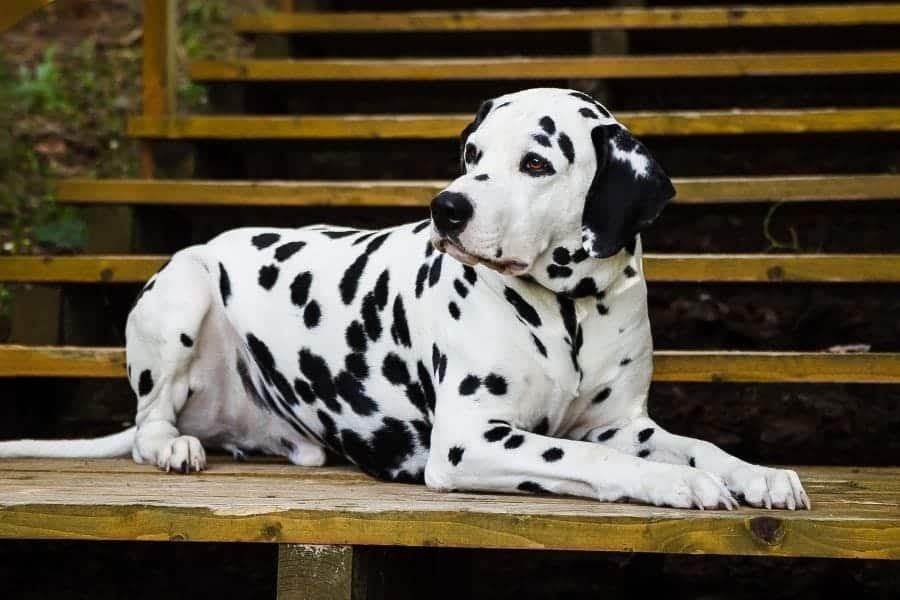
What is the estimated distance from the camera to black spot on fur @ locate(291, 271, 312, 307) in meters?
3.99

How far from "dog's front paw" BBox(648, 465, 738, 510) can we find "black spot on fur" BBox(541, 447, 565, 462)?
10.8 inches

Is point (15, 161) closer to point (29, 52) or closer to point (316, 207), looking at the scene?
point (29, 52)

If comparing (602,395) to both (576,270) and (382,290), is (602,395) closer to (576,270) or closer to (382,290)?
(576,270)

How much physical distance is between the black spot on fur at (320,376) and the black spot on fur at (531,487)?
2.66ft

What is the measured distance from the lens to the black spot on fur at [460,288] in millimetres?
3523

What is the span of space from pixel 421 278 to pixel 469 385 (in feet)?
1.36

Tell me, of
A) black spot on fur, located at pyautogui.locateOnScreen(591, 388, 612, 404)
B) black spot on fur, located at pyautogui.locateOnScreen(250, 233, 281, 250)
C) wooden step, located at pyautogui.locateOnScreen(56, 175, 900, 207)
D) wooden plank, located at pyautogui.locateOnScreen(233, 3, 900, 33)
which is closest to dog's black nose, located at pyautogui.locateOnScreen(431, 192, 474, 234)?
black spot on fur, located at pyautogui.locateOnScreen(591, 388, 612, 404)

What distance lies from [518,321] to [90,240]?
7.83 ft

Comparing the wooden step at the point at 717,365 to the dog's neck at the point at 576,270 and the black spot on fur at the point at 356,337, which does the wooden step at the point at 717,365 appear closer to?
the dog's neck at the point at 576,270

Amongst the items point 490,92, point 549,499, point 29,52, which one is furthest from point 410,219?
point 29,52

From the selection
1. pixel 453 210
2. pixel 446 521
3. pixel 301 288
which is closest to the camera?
pixel 446 521

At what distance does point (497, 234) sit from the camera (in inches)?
125

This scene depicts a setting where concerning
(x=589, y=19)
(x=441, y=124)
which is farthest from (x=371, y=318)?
(x=589, y=19)

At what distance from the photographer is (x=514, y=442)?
3258 mm
